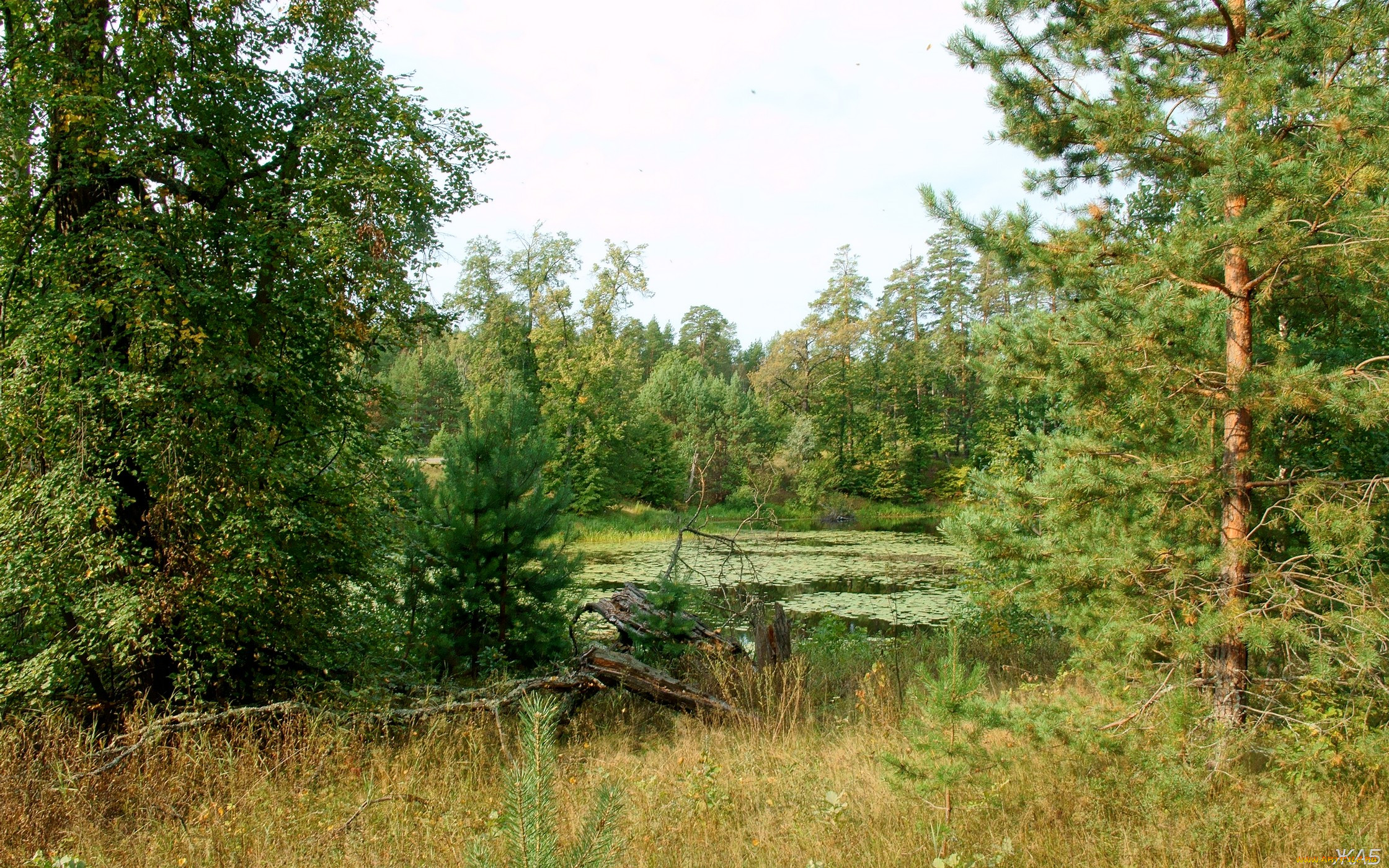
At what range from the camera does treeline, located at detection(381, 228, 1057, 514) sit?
1280 inches

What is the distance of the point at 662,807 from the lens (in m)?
4.04

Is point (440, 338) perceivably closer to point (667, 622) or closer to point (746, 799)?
point (667, 622)

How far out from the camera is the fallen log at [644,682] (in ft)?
20.2

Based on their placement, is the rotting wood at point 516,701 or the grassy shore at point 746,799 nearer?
the grassy shore at point 746,799

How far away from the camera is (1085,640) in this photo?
18.6ft

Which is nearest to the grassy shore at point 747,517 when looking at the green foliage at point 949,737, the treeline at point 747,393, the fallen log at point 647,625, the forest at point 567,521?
the treeline at point 747,393

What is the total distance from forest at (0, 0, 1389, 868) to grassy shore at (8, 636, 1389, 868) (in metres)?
0.03

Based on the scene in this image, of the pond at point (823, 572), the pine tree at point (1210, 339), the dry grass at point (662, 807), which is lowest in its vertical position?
the pond at point (823, 572)

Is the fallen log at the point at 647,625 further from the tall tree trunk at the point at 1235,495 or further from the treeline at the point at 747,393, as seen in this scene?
the treeline at the point at 747,393

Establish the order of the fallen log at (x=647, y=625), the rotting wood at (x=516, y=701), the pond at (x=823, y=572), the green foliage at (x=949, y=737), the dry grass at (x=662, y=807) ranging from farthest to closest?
1. the pond at (x=823, y=572)
2. the fallen log at (x=647, y=625)
3. the rotting wood at (x=516, y=701)
4. the green foliage at (x=949, y=737)
5. the dry grass at (x=662, y=807)

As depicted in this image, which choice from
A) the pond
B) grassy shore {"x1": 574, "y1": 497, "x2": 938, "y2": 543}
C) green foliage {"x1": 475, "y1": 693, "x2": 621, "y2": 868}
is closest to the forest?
green foliage {"x1": 475, "y1": 693, "x2": 621, "y2": 868}

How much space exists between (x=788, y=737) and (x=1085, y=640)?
2.25m

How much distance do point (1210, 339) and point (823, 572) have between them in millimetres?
13904

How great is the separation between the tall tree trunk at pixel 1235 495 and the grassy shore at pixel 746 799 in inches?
11.5
